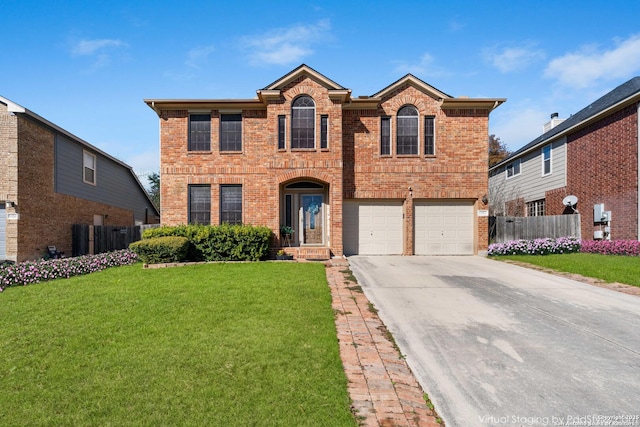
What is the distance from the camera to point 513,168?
22453 millimetres

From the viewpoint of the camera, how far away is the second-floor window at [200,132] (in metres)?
13.8

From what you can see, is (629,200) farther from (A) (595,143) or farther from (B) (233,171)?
(B) (233,171)

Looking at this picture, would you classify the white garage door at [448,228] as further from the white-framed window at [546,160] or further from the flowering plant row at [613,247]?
the white-framed window at [546,160]

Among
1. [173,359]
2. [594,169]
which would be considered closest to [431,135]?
[594,169]

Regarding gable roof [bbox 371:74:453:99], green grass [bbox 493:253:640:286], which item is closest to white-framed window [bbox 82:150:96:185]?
gable roof [bbox 371:74:453:99]

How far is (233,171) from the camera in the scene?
44.7 feet

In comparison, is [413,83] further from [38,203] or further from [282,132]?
[38,203]

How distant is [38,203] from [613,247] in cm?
2237

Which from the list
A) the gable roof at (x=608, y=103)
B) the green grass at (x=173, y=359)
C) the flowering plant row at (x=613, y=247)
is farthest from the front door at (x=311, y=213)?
the gable roof at (x=608, y=103)

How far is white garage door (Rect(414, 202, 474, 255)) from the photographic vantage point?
14.0 meters

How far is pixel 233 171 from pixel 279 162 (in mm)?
2033

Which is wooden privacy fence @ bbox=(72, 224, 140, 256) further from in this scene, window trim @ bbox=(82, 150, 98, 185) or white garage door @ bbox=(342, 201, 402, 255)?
white garage door @ bbox=(342, 201, 402, 255)

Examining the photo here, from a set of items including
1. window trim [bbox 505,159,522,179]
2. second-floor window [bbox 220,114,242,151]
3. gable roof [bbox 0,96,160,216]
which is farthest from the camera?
window trim [bbox 505,159,522,179]

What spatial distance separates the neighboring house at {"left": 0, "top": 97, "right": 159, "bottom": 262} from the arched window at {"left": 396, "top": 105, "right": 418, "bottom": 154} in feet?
46.3
